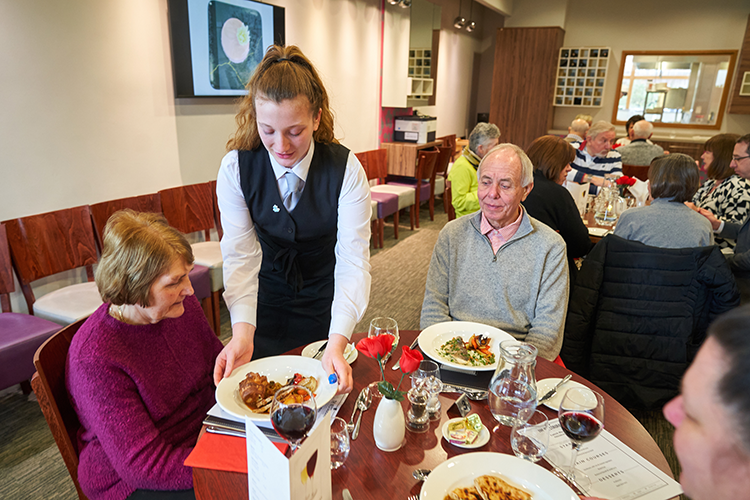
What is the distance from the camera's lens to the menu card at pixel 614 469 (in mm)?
993

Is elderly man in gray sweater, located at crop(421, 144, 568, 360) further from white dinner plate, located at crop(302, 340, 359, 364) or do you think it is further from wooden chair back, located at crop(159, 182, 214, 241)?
wooden chair back, located at crop(159, 182, 214, 241)

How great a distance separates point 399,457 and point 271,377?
43 cm

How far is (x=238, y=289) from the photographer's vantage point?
152 cm

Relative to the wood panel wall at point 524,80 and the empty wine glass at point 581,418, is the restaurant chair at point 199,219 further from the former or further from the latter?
the wood panel wall at point 524,80

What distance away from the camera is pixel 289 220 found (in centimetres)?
161

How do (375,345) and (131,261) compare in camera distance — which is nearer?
(375,345)

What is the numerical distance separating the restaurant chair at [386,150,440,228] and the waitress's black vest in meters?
4.26

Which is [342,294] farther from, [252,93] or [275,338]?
[252,93]

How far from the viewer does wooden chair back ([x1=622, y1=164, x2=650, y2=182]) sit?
16.6ft

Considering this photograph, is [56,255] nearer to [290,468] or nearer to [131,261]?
[131,261]

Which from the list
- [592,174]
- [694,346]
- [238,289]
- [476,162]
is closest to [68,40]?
[238,289]

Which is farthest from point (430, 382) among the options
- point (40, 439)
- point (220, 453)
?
point (40, 439)

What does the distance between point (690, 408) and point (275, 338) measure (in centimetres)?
144

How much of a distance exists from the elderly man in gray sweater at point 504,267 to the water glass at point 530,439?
0.59 meters
